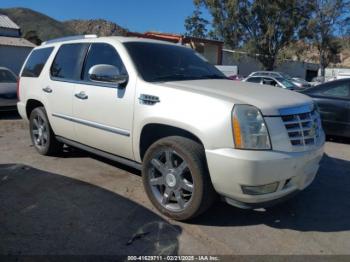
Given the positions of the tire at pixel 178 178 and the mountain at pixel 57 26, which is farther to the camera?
the mountain at pixel 57 26

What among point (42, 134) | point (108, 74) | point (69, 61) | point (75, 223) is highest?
point (69, 61)

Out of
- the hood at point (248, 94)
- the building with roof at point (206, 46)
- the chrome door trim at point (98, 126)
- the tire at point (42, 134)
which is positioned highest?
the building with roof at point (206, 46)

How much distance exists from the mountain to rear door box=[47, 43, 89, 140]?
4843 cm

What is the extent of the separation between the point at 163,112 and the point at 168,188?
78 centimetres

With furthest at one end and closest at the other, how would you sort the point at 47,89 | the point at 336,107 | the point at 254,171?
the point at 336,107
the point at 47,89
the point at 254,171

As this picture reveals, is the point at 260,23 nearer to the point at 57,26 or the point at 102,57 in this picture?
the point at 57,26

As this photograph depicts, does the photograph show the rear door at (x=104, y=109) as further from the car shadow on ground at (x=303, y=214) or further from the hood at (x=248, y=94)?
the car shadow on ground at (x=303, y=214)

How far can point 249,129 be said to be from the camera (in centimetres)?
329

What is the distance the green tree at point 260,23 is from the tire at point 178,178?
1492 inches

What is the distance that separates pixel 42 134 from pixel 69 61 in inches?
56.2

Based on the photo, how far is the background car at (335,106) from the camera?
7.68 meters

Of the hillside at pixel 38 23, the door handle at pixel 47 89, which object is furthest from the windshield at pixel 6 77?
the hillside at pixel 38 23

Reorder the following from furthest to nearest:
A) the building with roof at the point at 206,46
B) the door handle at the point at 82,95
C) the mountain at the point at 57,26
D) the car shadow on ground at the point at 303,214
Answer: the mountain at the point at 57,26 → the building with roof at the point at 206,46 → the door handle at the point at 82,95 → the car shadow on ground at the point at 303,214

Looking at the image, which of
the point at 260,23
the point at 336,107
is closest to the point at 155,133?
the point at 336,107
